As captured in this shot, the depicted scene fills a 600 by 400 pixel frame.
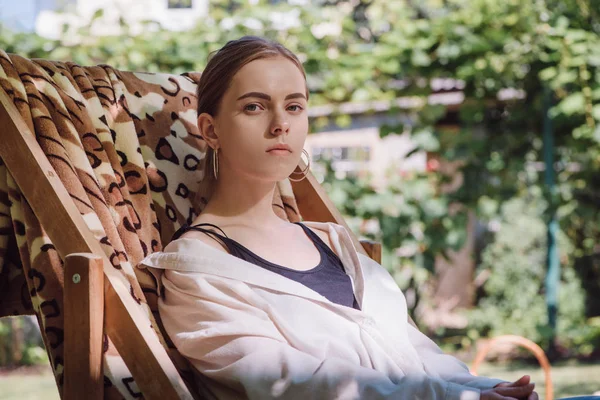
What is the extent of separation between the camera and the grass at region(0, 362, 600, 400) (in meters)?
4.71

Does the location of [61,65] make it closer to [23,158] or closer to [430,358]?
[23,158]

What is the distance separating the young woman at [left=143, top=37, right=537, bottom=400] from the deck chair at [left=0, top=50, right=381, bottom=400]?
0.11 m

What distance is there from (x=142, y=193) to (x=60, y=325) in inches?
19.3

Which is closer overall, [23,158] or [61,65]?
[23,158]

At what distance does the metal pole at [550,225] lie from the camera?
5.41 metres

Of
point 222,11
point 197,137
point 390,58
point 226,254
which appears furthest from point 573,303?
point 226,254

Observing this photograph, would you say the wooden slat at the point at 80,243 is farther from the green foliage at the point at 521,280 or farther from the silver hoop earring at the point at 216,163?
the green foliage at the point at 521,280

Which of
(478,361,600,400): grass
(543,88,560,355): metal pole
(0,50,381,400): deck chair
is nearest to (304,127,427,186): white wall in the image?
(543,88,560,355): metal pole

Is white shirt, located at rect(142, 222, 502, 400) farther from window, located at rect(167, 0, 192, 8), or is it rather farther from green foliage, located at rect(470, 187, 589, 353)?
window, located at rect(167, 0, 192, 8)

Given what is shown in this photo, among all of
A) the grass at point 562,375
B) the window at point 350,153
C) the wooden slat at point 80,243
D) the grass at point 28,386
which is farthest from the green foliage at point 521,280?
the wooden slat at point 80,243

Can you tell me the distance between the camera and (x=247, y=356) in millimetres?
1663

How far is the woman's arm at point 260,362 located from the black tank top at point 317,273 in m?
0.15

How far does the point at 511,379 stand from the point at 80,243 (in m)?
3.71

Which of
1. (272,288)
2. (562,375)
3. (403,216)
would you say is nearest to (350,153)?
(403,216)
